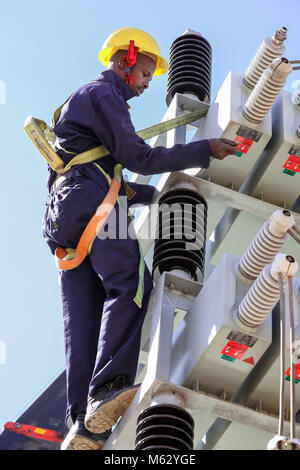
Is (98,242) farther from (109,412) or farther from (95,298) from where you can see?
(109,412)

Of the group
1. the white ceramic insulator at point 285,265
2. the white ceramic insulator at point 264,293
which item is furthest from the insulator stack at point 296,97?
the white ceramic insulator at point 285,265

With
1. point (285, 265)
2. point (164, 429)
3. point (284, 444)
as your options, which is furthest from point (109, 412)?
point (284, 444)

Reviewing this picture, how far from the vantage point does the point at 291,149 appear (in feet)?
16.4

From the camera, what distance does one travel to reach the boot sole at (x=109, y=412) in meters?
3.95

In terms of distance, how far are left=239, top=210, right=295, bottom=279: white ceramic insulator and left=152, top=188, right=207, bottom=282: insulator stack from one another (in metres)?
0.76

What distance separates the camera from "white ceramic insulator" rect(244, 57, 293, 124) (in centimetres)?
464

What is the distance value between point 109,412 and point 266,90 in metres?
1.87

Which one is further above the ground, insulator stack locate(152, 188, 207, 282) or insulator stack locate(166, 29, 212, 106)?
insulator stack locate(166, 29, 212, 106)

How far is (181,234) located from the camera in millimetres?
4781

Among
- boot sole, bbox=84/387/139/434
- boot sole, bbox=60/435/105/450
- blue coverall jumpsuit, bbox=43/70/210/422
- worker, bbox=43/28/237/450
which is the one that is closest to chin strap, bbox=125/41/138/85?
worker, bbox=43/28/237/450

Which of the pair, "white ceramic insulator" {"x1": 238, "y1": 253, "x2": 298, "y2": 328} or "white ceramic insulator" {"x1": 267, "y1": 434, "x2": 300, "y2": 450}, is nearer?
"white ceramic insulator" {"x1": 267, "y1": 434, "x2": 300, "y2": 450}

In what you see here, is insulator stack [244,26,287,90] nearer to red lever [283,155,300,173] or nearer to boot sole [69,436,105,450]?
red lever [283,155,300,173]
